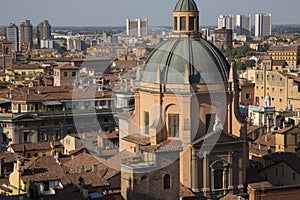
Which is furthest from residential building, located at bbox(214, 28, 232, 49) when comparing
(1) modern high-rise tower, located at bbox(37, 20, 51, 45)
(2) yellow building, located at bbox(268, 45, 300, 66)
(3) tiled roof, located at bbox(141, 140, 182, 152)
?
(3) tiled roof, located at bbox(141, 140, 182, 152)

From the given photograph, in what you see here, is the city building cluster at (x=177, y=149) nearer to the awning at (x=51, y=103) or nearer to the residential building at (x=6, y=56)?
the awning at (x=51, y=103)

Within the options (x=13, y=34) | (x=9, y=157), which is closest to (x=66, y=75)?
(x=9, y=157)

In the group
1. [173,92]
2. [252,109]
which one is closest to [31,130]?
[252,109]

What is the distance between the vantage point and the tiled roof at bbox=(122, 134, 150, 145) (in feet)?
73.6

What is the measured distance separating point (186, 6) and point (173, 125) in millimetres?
3974

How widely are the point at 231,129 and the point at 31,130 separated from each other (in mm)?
15705

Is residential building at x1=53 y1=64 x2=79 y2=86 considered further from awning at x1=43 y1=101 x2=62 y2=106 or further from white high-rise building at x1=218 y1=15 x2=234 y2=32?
white high-rise building at x1=218 y1=15 x2=234 y2=32

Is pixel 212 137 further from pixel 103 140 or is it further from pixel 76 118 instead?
pixel 76 118

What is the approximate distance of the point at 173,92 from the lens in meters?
21.8

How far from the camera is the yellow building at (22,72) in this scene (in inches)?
2680

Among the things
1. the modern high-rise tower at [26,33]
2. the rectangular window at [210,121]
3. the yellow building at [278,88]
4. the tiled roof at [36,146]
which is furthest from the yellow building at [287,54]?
the modern high-rise tower at [26,33]

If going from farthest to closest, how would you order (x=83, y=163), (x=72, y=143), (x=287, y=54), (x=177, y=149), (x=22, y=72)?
(x=287, y=54) < (x=22, y=72) < (x=72, y=143) < (x=83, y=163) < (x=177, y=149)

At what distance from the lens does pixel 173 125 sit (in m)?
22.1

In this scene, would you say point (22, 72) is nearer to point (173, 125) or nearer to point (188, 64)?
point (173, 125)
